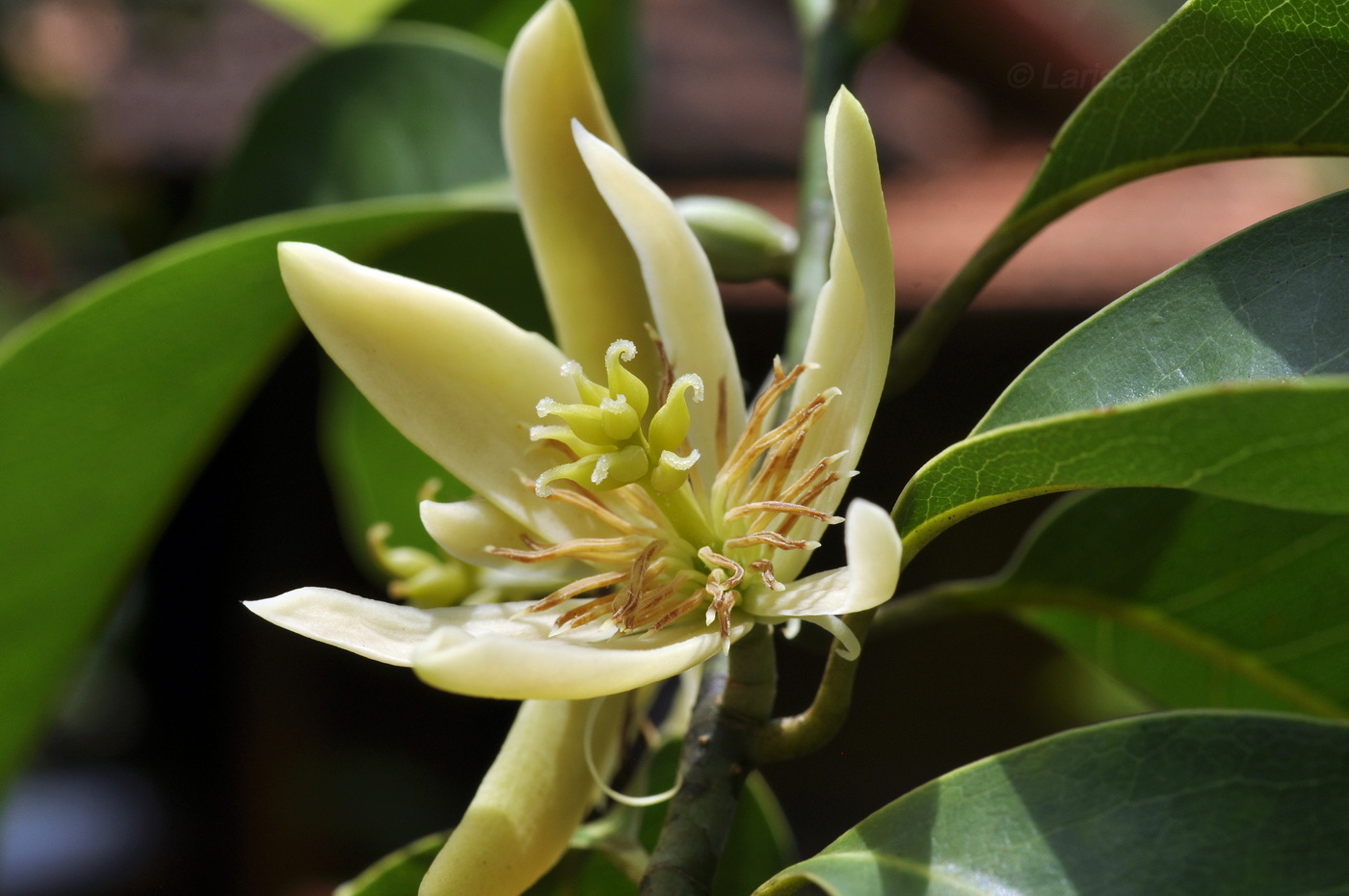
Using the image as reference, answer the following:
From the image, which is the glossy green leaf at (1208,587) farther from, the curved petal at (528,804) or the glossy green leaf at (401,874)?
the glossy green leaf at (401,874)

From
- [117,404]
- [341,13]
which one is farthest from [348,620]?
[341,13]

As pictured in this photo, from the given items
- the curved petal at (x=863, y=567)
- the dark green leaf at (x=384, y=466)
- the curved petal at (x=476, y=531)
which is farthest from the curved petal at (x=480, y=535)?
the dark green leaf at (x=384, y=466)

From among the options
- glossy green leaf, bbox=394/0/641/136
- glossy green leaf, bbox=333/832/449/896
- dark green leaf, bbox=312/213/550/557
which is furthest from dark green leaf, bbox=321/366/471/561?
glossy green leaf, bbox=333/832/449/896

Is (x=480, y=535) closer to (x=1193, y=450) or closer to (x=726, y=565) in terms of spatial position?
(x=726, y=565)

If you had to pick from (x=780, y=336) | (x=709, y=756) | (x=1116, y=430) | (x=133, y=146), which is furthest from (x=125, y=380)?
(x=133, y=146)

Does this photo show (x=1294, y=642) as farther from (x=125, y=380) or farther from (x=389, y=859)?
(x=125, y=380)

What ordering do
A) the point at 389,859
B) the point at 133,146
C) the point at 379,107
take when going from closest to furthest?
the point at 389,859 < the point at 379,107 < the point at 133,146

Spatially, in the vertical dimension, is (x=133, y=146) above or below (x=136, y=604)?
→ above

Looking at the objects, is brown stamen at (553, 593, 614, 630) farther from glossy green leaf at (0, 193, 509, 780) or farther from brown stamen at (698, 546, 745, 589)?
glossy green leaf at (0, 193, 509, 780)
